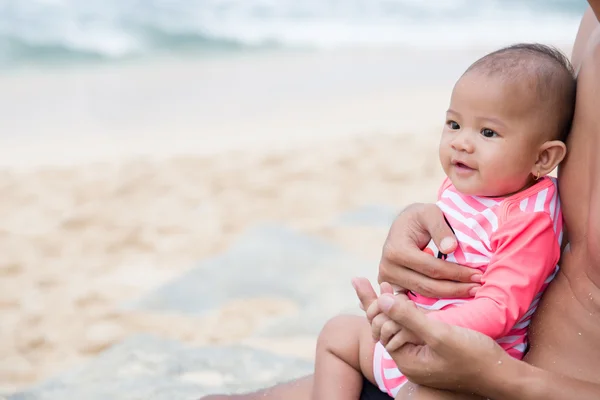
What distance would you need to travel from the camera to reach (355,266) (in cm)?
463

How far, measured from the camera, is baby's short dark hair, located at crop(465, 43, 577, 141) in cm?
175

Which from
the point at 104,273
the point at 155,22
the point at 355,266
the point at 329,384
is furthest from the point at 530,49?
the point at 155,22

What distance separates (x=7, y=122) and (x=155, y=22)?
4.48 metres

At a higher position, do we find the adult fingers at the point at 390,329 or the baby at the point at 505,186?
the baby at the point at 505,186

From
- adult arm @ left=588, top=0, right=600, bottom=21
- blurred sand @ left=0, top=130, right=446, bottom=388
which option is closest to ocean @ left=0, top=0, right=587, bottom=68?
blurred sand @ left=0, top=130, right=446, bottom=388

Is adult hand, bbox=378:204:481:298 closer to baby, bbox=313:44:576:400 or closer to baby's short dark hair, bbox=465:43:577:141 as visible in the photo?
baby, bbox=313:44:576:400

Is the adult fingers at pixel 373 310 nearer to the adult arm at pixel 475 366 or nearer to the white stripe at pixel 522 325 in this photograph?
the adult arm at pixel 475 366

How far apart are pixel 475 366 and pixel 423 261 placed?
289mm

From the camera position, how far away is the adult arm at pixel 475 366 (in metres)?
1.55

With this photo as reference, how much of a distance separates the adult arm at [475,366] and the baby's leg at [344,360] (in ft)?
1.04

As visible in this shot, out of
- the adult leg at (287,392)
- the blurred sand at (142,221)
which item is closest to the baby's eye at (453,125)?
the adult leg at (287,392)

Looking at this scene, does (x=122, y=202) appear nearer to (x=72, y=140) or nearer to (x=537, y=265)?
(x=72, y=140)

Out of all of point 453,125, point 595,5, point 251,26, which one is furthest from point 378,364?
point 251,26

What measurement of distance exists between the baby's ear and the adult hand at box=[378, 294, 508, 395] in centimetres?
39
